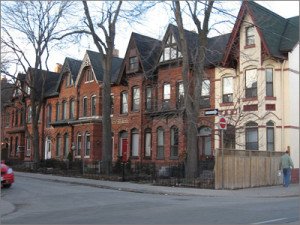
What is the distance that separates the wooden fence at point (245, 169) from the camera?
22.1 meters

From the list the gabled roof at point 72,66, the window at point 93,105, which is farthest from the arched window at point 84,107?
the gabled roof at point 72,66

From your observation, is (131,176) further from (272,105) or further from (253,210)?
(253,210)

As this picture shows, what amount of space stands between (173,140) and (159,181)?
10.4 meters

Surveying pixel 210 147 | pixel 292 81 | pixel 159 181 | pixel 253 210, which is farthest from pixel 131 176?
pixel 253 210

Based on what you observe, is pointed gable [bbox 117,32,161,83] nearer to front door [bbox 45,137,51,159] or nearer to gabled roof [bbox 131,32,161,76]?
gabled roof [bbox 131,32,161,76]

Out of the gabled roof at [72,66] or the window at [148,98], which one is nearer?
the window at [148,98]

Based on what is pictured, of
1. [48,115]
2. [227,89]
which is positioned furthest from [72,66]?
[227,89]

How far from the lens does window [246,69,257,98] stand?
30266mm

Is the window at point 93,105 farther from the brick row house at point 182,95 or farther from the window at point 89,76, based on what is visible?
the window at point 89,76

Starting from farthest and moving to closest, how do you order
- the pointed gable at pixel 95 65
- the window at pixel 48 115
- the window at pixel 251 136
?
the window at pixel 48 115
the pointed gable at pixel 95 65
the window at pixel 251 136

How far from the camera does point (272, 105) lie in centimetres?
2958

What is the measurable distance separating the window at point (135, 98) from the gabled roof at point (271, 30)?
32.0ft

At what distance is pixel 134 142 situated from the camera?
128ft

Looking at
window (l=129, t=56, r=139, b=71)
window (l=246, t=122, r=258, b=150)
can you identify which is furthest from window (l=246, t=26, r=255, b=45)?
window (l=129, t=56, r=139, b=71)
